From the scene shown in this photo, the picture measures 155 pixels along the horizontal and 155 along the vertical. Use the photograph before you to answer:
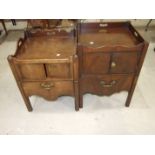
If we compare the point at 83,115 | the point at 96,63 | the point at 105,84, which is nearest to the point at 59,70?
the point at 96,63

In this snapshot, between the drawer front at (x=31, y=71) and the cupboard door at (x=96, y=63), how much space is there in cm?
31

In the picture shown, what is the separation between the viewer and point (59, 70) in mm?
1175

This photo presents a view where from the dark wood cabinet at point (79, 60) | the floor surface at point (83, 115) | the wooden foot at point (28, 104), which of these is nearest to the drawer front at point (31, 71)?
the dark wood cabinet at point (79, 60)

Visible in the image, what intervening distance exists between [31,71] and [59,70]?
20 centimetres

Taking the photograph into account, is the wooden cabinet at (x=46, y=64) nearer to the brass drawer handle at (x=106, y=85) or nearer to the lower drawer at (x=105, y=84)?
the lower drawer at (x=105, y=84)

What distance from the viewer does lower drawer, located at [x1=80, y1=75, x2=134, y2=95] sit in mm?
1281

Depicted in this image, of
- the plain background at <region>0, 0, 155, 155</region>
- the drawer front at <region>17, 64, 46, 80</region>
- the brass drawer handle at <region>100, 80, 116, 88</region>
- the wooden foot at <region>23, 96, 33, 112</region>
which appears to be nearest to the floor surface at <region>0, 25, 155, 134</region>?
the wooden foot at <region>23, 96, 33, 112</region>

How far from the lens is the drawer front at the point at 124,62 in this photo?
44.3 inches

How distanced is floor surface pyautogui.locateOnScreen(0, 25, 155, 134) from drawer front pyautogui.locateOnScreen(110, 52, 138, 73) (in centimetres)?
45

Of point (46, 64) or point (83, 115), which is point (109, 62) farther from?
point (83, 115)
